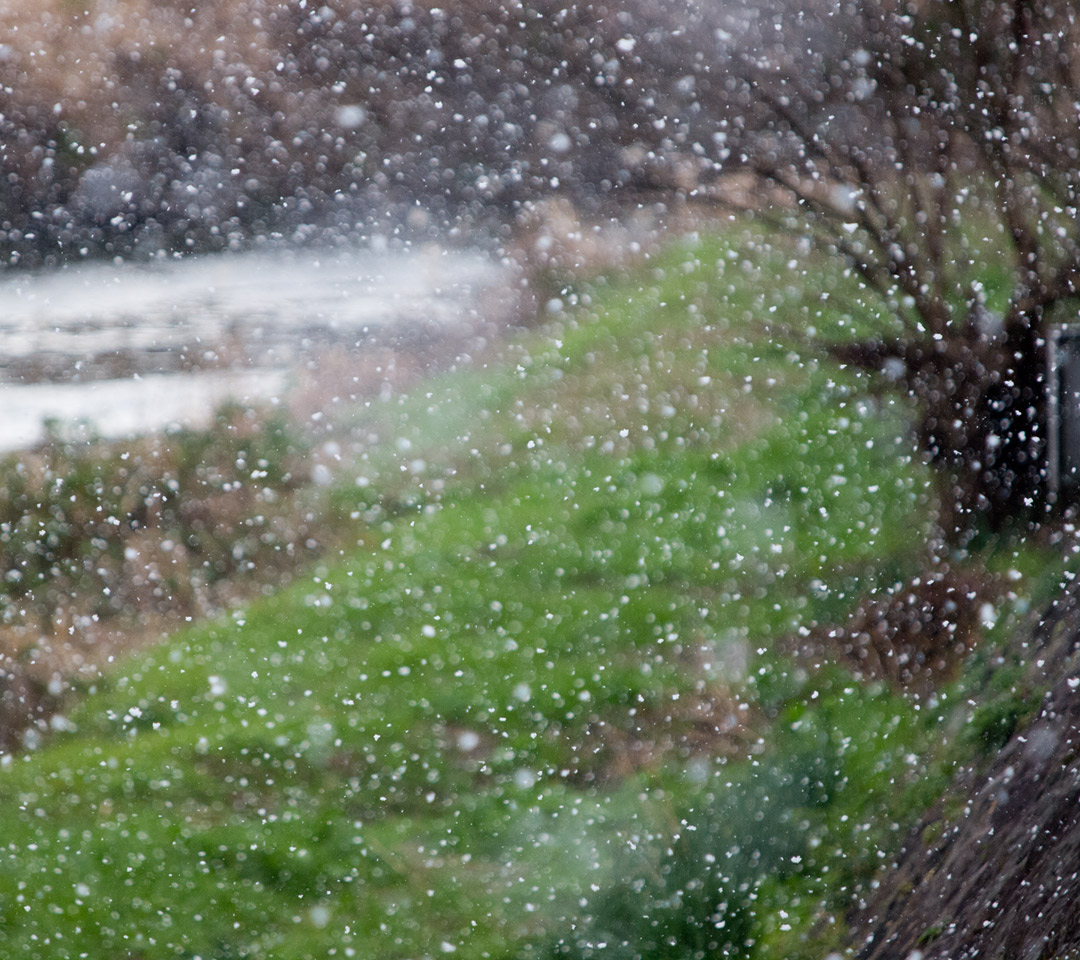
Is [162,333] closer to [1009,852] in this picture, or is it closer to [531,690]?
[531,690]

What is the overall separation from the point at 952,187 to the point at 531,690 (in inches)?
29.0

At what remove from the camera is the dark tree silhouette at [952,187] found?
960mm

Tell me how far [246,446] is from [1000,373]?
85 cm

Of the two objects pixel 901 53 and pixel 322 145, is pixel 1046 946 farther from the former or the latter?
pixel 322 145

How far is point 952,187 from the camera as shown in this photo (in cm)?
101

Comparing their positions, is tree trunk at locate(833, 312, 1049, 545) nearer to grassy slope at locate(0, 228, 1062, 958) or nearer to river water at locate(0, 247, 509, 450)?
grassy slope at locate(0, 228, 1062, 958)

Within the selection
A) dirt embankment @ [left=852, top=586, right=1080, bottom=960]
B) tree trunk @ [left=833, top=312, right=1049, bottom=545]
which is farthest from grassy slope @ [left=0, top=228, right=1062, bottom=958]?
dirt embankment @ [left=852, top=586, right=1080, bottom=960]

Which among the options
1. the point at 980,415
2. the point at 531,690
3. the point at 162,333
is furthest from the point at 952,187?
the point at 162,333

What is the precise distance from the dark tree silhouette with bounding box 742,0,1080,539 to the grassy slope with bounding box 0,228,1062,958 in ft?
0.26

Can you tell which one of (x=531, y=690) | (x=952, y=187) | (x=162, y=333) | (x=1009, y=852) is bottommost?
(x=1009, y=852)

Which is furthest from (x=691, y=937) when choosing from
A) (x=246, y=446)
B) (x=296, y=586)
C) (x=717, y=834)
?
(x=246, y=446)

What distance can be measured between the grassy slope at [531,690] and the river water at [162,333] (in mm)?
127

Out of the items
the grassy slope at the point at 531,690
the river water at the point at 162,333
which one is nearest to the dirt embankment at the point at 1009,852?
the grassy slope at the point at 531,690

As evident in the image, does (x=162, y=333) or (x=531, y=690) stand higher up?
(x=162, y=333)
